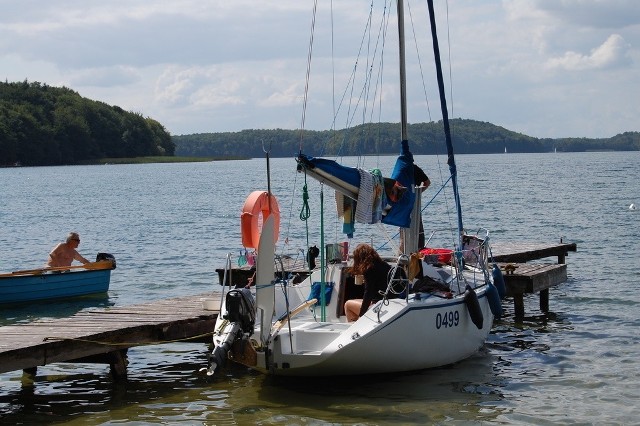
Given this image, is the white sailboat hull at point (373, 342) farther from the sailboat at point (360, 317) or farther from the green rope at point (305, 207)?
the green rope at point (305, 207)

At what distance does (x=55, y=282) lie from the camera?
77.6ft

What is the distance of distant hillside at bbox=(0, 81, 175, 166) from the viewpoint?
548ft

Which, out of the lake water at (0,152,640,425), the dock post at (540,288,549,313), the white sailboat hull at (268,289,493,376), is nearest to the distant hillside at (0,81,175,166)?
the lake water at (0,152,640,425)

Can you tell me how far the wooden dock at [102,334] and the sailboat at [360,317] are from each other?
1.22 meters

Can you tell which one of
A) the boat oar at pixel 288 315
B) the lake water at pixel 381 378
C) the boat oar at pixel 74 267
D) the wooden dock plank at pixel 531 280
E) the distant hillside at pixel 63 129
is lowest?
the lake water at pixel 381 378

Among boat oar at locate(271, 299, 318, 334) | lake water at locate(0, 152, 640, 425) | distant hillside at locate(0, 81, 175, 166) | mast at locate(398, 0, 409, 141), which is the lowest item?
lake water at locate(0, 152, 640, 425)

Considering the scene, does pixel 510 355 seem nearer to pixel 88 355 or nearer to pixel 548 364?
pixel 548 364

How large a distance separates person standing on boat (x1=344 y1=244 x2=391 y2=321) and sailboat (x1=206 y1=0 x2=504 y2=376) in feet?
0.57

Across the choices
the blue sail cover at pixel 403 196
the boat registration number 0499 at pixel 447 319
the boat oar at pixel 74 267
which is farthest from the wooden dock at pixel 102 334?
the boat oar at pixel 74 267

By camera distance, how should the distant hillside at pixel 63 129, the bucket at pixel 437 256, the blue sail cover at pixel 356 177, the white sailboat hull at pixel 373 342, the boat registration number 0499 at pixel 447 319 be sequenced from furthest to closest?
the distant hillside at pixel 63 129 < the bucket at pixel 437 256 < the boat registration number 0499 at pixel 447 319 < the blue sail cover at pixel 356 177 < the white sailboat hull at pixel 373 342

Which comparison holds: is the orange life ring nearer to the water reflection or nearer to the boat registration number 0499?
the boat registration number 0499

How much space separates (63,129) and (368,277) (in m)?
165

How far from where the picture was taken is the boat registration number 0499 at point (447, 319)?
49.1ft

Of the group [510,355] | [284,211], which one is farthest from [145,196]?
[510,355]
